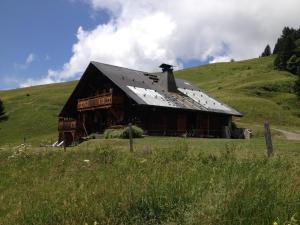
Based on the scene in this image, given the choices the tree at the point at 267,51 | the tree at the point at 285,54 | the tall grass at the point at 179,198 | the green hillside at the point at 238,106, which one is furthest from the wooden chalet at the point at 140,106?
the tree at the point at 267,51

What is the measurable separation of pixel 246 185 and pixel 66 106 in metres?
41.3

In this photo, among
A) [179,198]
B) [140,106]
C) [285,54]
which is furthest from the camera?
[285,54]

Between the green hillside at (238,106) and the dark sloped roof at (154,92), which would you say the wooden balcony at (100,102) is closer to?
the dark sloped roof at (154,92)

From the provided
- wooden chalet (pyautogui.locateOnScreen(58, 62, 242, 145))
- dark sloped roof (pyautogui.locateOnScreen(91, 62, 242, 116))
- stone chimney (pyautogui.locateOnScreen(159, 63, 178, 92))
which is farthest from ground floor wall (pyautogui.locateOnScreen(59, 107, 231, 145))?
stone chimney (pyautogui.locateOnScreen(159, 63, 178, 92))

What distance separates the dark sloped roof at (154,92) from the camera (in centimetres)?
3522

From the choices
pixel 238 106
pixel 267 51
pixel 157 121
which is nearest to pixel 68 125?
pixel 157 121

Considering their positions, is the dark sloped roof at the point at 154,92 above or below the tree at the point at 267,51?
below

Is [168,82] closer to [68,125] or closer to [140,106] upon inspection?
[140,106]

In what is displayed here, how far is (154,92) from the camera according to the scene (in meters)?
38.1

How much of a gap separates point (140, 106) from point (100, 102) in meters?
4.99

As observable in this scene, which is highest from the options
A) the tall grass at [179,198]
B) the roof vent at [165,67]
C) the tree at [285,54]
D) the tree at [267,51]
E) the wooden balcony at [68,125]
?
the tree at [267,51]

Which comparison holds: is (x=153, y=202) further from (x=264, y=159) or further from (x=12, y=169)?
(x=12, y=169)

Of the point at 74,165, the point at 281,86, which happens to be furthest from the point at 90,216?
the point at 281,86

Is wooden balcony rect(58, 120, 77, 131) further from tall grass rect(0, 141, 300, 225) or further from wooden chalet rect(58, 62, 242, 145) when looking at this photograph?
tall grass rect(0, 141, 300, 225)
